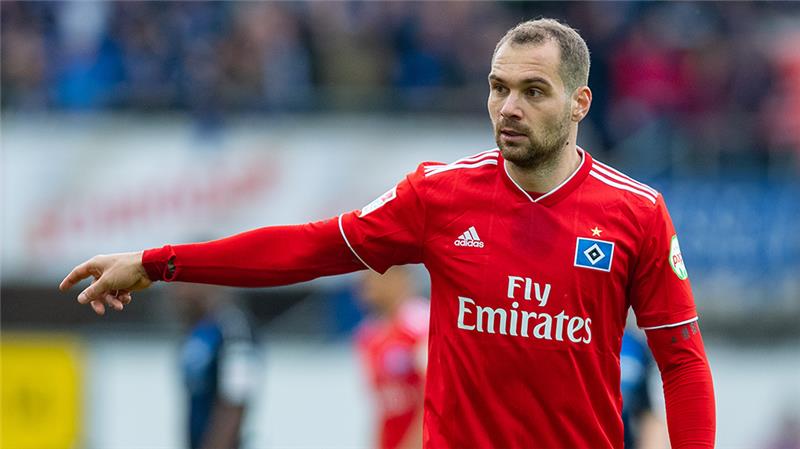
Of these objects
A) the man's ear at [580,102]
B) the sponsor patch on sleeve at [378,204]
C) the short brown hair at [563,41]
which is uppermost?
the short brown hair at [563,41]

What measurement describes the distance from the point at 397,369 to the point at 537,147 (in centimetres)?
413

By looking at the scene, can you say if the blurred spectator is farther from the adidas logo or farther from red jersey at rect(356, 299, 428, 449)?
the adidas logo

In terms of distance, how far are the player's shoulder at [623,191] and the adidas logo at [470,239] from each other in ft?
1.47

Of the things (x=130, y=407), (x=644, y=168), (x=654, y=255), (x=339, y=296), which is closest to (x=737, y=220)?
(x=644, y=168)

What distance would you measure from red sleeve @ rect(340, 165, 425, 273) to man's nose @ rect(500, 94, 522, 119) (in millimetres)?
428

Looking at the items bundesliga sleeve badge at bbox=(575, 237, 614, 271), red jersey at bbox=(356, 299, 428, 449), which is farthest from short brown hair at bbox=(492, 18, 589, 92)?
red jersey at bbox=(356, 299, 428, 449)

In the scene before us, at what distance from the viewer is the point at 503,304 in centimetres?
493

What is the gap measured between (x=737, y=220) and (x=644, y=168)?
1.09 m

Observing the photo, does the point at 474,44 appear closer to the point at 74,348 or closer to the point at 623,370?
the point at 74,348

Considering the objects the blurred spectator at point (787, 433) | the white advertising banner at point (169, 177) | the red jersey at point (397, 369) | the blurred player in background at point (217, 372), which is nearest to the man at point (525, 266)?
the red jersey at point (397, 369)

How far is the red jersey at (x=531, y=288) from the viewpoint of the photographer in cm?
490

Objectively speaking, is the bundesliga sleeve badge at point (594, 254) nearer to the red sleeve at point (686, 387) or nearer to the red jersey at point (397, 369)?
the red sleeve at point (686, 387)

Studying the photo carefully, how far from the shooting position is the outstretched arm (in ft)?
16.3

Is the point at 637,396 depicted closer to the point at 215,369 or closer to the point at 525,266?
the point at 525,266
